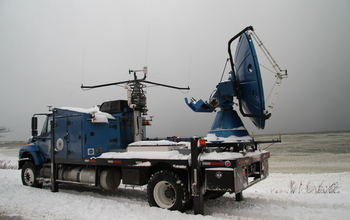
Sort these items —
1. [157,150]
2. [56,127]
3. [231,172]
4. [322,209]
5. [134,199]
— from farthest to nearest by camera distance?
[56,127] < [134,199] < [157,150] < [322,209] < [231,172]

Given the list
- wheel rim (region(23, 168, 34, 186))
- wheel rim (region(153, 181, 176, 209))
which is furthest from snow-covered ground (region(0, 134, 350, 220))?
wheel rim (region(23, 168, 34, 186))

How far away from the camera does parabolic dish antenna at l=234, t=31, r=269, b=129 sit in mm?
6566

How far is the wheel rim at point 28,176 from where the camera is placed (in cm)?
1044

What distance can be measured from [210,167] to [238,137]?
178cm

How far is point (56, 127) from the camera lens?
953 cm

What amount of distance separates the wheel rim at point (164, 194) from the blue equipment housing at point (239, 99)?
1713 millimetres

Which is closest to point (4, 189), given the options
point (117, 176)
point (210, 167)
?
point (117, 176)

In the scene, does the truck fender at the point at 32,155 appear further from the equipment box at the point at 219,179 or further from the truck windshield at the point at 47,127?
the equipment box at the point at 219,179

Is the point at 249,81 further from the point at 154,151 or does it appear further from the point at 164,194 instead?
the point at 164,194

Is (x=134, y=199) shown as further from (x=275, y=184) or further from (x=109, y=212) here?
(x=275, y=184)

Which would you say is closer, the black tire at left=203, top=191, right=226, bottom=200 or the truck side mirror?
the black tire at left=203, top=191, right=226, bottom=200

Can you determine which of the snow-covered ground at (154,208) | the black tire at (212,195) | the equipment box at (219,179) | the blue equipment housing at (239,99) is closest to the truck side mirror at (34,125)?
the snow-covered ground at (154,208)

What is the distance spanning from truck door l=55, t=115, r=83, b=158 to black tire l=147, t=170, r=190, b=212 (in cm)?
306

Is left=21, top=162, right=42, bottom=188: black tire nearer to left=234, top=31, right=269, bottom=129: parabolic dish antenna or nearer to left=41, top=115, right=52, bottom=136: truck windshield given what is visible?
left=41, top=115, right=52, bottom=136: truck windshield
